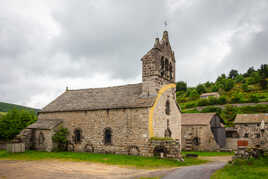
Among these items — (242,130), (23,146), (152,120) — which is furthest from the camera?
(242,130)

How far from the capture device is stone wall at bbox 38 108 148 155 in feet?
75.2

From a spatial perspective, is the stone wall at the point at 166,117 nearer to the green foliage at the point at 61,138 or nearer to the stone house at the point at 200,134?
the stone house at the point at 200,134

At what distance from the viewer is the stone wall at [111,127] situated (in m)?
22.9

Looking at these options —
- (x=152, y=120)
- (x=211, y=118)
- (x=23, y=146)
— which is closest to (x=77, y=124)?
(x=23, y=146)

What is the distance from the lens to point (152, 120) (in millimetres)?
22922

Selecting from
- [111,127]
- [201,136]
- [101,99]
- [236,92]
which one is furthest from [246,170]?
[236,92]

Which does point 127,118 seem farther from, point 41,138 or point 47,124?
point 41,138

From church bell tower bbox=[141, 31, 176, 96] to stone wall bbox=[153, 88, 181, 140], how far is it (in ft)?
4.66

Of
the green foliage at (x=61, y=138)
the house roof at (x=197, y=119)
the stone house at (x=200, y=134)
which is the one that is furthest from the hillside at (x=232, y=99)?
the green foliage at (x=61, y=138)

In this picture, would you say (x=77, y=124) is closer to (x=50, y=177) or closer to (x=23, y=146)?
(x=23, y=146)

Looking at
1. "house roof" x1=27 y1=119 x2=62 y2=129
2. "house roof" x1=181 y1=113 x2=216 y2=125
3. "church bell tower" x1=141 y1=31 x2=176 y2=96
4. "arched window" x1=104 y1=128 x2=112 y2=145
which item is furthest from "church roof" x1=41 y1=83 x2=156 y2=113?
"house roof" x1=181 y1=113 x2=216 y2=125

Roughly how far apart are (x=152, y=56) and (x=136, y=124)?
24.3 ft

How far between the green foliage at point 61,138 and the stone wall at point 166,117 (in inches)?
444

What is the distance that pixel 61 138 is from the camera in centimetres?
2681
